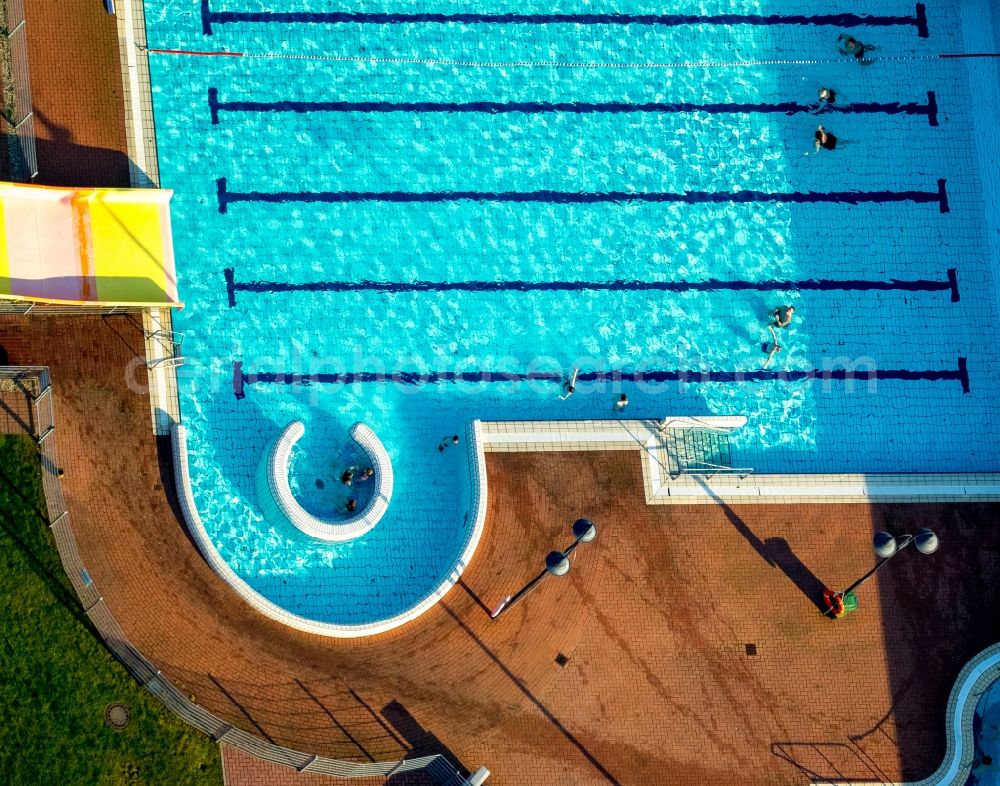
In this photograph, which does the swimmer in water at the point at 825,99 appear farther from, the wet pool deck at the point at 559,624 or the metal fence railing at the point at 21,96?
the metal fence railing at the point at 21,96

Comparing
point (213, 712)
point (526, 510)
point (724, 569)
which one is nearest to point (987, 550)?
point (724, 569)

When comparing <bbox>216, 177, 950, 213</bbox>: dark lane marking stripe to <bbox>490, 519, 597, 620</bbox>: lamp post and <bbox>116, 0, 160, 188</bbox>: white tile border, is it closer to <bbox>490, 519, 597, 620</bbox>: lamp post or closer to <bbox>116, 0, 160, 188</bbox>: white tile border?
<bbox>116, 0, 160, 188</bbox>: white tile border

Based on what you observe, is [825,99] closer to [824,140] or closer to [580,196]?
[824,140]

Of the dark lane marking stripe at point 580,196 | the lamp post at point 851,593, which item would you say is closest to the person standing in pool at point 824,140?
the dark lane marking stripe at point 580,196

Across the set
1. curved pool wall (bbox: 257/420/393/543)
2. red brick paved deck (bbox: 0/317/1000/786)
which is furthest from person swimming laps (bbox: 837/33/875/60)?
curved pool wall (bbox: 257/420/393/543)

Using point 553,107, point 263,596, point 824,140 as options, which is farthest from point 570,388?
point 824,140

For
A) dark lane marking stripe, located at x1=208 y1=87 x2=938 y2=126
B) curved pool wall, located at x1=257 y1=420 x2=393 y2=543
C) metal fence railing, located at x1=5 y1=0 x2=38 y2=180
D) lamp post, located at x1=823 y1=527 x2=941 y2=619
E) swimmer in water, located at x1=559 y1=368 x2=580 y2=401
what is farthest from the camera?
dark lane marking stripe, located at x1=208 y1=87 x2=938 y2=126
